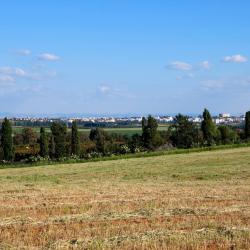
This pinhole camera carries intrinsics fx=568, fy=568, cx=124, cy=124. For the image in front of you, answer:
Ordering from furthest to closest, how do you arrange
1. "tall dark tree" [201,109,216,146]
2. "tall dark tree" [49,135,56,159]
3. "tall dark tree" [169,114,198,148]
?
"tall dark tree" [49,135,56,159], "tall dark tree" [169,114,198,148], "tall dark tree" [201,109,216,146]

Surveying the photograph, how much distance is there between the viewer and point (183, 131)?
367ft

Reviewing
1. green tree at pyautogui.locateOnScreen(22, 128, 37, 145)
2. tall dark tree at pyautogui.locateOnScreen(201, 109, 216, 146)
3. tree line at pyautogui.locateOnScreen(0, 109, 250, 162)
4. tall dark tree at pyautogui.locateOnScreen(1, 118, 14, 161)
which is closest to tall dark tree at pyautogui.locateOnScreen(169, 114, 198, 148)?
tree line at pyautogui.locateOnScreen(0, 109, 250, 162)

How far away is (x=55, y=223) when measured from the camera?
52.6 ft

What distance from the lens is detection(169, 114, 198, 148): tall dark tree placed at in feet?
363

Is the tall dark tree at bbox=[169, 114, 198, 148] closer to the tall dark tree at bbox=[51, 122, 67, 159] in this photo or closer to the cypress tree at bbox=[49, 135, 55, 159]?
the tall dark tree at bbox=[51, 122, 67, 159]

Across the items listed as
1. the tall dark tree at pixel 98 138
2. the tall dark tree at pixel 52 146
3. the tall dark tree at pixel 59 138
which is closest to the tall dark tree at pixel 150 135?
the tall dark tree at pixel 98 138

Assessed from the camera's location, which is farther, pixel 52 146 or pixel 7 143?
pixel 52 146

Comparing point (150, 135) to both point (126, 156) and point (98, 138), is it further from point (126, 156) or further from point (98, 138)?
point (126, 156)

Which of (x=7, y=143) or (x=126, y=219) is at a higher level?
(x=126, y=219)

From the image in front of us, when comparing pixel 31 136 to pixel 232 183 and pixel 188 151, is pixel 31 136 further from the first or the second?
pixel 232 183

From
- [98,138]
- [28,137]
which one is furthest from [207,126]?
[28,137]

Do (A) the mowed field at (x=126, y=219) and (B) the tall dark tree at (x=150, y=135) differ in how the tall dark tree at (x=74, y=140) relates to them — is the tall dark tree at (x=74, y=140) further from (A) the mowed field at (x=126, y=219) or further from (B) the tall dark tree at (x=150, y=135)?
(A) the mowed field at (x=126, y=219)

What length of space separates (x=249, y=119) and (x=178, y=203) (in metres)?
83.3

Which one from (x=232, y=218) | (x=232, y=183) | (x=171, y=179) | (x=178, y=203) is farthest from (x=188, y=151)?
(x=232, y=218)
